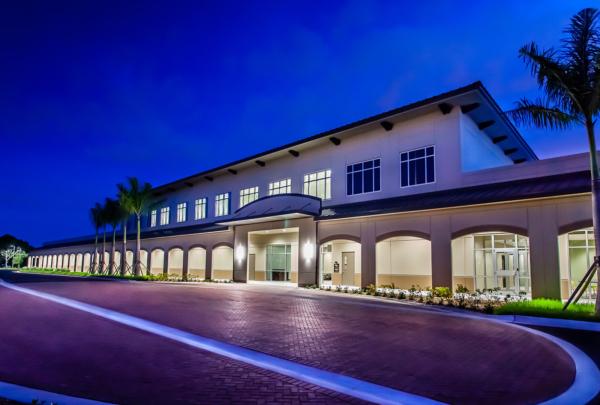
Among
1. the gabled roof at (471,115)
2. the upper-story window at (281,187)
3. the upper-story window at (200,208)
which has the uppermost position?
the gabled roof at (471,115)

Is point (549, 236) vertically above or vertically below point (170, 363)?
above

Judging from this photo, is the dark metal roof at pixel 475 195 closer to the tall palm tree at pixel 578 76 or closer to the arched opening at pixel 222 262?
the tall palm tree at pixel 578 76

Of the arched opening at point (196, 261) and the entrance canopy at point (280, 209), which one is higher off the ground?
A: the entrance canopy at point (280, 209)

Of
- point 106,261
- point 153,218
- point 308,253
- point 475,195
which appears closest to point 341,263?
point 308,253

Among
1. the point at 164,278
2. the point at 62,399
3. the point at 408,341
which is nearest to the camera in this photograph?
the point at 62,399

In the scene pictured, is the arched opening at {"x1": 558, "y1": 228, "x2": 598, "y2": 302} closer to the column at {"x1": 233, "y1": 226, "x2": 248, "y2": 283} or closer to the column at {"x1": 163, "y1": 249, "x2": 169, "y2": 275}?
the column at {"x1": 233, "y1": 226, "x2": 248, "y2": 283}

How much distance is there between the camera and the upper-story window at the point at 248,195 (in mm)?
33844

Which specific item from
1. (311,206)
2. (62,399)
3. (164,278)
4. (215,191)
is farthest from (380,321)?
(215,191)

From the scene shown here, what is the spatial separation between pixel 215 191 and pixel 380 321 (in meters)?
28.6

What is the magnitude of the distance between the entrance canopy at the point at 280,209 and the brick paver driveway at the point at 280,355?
460 inches

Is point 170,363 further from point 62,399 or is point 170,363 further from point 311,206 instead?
point 311,206

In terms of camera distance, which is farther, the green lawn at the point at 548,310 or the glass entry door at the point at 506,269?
the glass entry door at the point at 506,269

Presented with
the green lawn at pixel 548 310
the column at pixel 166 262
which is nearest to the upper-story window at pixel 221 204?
the column at pixel 166 262

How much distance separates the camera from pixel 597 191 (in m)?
13.2
